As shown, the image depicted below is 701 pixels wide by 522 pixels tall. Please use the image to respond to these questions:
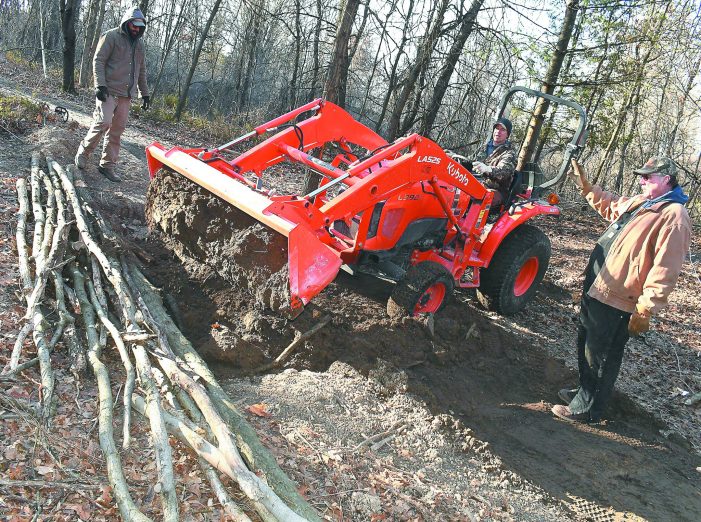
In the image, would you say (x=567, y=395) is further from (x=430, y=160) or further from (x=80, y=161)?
Answer: (x=80, y=161)

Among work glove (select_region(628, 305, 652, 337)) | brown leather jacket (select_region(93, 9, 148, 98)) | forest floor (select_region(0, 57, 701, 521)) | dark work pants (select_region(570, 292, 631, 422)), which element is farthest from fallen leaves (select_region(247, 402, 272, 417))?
brown leather jacket (select_region(93, 9, 148, 98))

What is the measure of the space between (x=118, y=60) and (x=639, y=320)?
6.68 meters

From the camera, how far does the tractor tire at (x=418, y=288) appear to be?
5.04m

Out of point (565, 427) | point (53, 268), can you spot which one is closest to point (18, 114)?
point (53, 268)

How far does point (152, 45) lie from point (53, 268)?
31018 mm

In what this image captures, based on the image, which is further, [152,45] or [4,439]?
[152,45]

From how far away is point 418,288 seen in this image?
16.5 feet

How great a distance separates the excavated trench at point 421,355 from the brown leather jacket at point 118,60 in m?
2.68

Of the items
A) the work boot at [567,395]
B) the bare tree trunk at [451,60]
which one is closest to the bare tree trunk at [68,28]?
the bare tree trunk at [451,60]

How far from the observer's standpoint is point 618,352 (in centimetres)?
457

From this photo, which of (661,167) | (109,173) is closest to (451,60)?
(109,173)

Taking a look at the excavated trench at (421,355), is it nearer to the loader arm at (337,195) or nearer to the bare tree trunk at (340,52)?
the loader arm at (337,195)

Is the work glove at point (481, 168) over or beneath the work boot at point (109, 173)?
over

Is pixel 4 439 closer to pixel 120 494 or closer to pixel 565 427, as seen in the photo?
pixel 120 494
